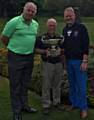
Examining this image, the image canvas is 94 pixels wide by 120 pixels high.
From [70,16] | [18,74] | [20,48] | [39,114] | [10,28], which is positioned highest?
[70,16]

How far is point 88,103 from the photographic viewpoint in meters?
7.58

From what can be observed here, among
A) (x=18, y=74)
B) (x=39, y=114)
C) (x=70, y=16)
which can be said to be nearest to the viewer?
(x=18, y=74)

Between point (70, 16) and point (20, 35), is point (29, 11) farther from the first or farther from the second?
point (70, 16)

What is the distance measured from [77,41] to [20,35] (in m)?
0.84

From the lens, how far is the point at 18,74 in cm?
664

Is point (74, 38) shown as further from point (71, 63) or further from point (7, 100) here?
point (7, 100)

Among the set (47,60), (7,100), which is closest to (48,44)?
(47,60)

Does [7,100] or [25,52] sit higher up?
[25,52]

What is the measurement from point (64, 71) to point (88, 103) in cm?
66

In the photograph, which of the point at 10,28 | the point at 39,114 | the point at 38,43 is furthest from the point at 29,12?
the point at 39,114

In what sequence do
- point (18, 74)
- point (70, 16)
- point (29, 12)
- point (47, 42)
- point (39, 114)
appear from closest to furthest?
point (29, 12)
point (18, 74)
point (70, 16)
point (47, 42)
point (39, 114)

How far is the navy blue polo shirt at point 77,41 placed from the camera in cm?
670

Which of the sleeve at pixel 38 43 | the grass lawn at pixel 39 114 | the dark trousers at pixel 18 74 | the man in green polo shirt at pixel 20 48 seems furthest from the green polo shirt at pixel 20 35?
the grass lawn at pixel 39 114

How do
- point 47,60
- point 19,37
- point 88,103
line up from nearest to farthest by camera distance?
point 19,37 → point 47,60 → point 88,103
